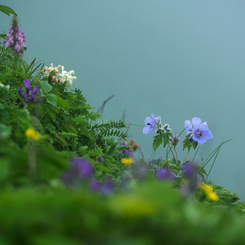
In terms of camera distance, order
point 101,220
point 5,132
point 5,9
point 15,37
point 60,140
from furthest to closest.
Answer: point 15,37, point 5,9, point 60,140, point 5,132, point 101,220

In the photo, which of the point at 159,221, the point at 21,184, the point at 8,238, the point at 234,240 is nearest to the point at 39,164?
the point at 21,184

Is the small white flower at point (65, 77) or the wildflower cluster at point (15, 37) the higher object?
the wildflower cluster at point (15, 37)

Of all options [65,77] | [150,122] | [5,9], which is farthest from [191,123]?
[5,9]

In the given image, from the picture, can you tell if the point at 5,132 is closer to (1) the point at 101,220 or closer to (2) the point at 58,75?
(1) the point at 101,220

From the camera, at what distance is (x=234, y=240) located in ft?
1.64

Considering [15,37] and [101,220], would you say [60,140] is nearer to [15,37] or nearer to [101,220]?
[101,220]

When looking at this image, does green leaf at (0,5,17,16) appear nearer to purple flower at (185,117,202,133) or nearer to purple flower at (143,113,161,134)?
purple flower at (143,113,161,134)

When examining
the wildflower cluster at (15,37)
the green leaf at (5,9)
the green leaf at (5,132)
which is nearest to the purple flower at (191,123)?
the green leaf at (5,132)

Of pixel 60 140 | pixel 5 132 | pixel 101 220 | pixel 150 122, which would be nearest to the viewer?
pixel 101 220

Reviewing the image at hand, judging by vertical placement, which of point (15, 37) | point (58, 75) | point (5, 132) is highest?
point (15, 37)

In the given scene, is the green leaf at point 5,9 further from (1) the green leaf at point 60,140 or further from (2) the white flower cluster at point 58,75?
(1) the green leaf at point 60,140

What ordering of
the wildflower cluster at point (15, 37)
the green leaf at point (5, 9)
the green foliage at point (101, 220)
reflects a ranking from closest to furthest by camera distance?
the green foliage at point (101, 220), the green leaf at point (5, 9), the wildflower cluster at point (15, 37)

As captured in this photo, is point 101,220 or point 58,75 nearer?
point 101,220

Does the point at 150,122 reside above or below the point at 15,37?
below
